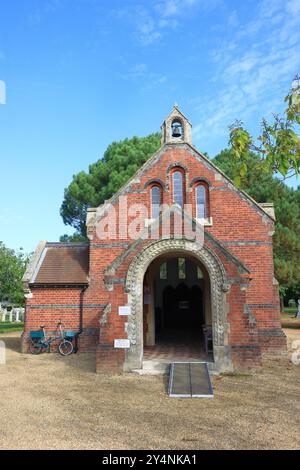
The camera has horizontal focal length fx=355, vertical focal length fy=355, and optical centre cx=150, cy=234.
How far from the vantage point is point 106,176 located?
28750 millimetres

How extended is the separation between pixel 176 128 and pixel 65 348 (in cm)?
1104

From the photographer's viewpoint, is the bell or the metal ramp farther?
the bell

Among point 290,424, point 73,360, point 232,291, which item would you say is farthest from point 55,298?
point 290,424

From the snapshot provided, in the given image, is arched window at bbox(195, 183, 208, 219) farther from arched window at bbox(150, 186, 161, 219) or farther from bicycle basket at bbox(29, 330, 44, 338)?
bicycle basket at bbox(29, 330, 44, 338)

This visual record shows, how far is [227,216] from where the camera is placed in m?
15.2

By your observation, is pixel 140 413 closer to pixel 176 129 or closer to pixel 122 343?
pixel 122 343

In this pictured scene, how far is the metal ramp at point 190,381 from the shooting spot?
28.9ft

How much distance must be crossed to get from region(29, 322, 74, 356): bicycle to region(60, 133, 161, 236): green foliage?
1371 cm

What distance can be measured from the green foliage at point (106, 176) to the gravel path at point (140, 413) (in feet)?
58.8

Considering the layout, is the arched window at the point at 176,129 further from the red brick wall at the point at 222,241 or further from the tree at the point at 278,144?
the tree at the point at 278,144

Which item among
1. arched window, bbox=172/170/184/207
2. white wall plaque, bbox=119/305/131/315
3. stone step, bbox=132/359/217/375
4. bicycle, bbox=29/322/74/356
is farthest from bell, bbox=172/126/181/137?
Answer: stone step, bbox=132/359/217/375

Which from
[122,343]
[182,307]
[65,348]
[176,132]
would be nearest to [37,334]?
[65,348]

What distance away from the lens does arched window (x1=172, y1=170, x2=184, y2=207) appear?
52.0 ft
